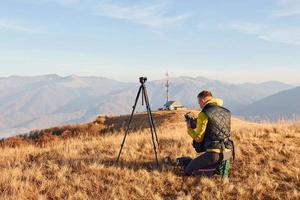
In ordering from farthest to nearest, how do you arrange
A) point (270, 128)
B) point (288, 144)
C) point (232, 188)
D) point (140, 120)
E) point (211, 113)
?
point (140, 120)
point (270, 128)
point (288, 144)
point (211, 113)
point (232, 188)

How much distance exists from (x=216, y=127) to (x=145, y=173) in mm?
2403

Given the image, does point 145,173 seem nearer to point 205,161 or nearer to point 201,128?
point 205,161

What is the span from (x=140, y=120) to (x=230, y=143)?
36.7 m

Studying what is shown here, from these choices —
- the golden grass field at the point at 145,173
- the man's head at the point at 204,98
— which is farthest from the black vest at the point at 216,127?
the golden grass field at the point at 145,173

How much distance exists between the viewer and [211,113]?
10.4 metres

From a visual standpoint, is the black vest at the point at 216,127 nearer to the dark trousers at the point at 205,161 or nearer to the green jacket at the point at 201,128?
the green jacket at the point at 201,128

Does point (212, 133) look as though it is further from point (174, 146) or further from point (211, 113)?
point (174, 146)

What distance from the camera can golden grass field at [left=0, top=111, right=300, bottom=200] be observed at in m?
9.62

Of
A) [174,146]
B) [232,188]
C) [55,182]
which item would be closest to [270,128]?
[174,146]

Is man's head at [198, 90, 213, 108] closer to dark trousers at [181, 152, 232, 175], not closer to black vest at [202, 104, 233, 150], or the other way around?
black vest at [202, 104, 233, 150]

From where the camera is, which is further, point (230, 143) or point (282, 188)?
point (230, 143)

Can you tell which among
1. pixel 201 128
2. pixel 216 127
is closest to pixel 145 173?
pixel 201 128

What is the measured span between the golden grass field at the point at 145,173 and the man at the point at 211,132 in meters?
0.58

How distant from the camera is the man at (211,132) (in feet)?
34.2
